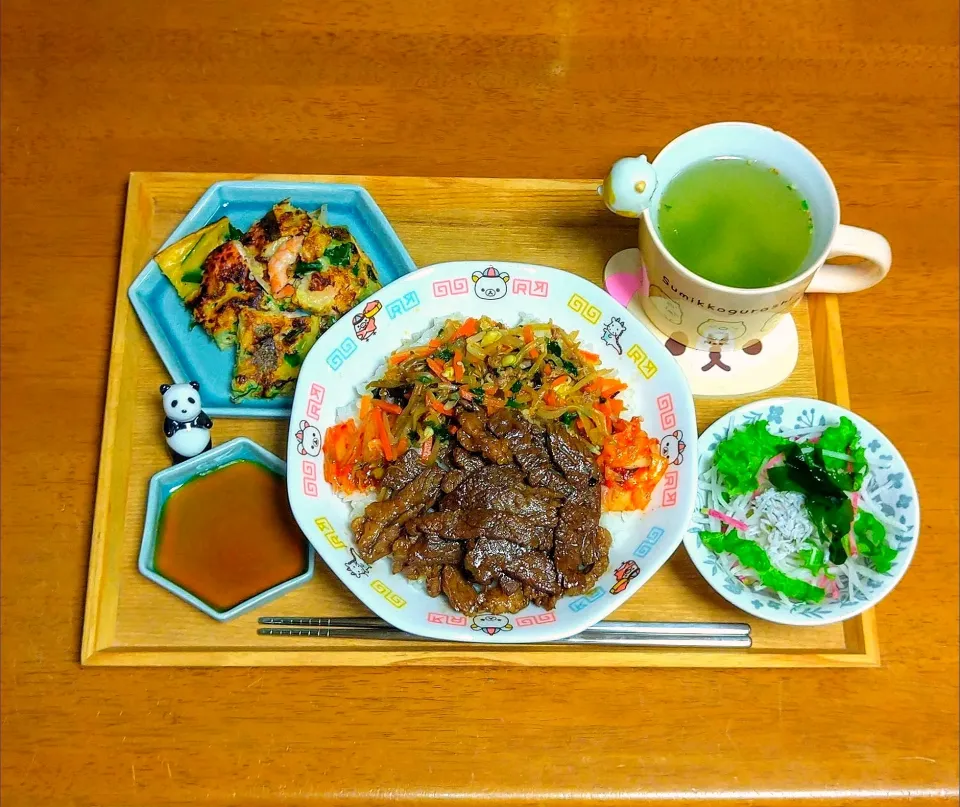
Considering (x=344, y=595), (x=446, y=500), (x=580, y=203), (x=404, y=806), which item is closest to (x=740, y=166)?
(x=580, y=203)

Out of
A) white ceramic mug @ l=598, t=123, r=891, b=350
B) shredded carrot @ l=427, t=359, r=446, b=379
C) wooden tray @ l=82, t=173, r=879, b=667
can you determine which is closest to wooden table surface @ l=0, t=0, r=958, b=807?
wooden tray @ l=82, t=173, r=879, b=667

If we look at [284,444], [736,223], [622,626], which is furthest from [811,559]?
[284,444]

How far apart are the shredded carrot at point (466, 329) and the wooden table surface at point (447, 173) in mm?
623

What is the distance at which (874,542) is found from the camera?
1806 millimetres

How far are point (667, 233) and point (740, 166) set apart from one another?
0.26 metres

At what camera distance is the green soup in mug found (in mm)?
1839

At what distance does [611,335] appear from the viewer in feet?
6.36

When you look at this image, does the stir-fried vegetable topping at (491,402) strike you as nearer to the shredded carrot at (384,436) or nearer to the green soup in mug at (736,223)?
the shredded carrot at (384,436)

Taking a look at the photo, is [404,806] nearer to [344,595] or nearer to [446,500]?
[344,595]

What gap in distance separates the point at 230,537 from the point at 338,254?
0.79m

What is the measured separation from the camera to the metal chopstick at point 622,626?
5.97 ft

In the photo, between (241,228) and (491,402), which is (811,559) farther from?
(241,228)

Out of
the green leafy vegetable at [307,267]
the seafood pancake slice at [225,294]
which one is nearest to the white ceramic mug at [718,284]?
the green leafy vegetable at [307,267]

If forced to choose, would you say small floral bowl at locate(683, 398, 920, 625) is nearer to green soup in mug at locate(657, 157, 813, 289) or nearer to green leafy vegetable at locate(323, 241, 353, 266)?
green soup in mug at locate(657, 157, 813, 289)
